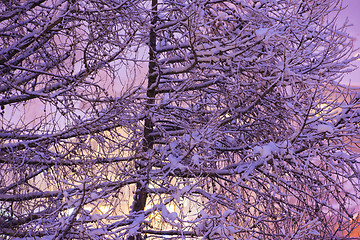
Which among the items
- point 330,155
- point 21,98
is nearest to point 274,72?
point 330,155

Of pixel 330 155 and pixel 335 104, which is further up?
pixel 335 104

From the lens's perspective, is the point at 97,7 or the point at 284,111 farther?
the point at 284,111

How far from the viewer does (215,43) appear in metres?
4.64

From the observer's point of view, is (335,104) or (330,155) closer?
(335,104)

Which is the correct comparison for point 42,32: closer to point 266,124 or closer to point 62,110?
point 62,110

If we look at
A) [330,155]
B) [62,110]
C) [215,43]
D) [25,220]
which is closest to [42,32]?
[62,110]

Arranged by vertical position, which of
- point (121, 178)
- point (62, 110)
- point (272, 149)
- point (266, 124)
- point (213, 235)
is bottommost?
point (213, 235)

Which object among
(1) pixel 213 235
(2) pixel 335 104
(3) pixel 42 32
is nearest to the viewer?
(3) pixel 42 32

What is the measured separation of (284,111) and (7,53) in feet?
12.4

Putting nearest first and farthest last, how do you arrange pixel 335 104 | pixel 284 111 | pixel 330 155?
pixel 335 104 → pixel 330 155 → pixel 284 111

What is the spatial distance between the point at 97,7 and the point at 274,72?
7.60ft

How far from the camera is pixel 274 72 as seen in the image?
5141mm

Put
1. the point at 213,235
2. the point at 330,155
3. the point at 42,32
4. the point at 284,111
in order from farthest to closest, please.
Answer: the point at 284,111 < the point at 330,155 < the point at 213,235 < the point at 42,32

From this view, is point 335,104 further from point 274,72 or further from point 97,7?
point 97,7
